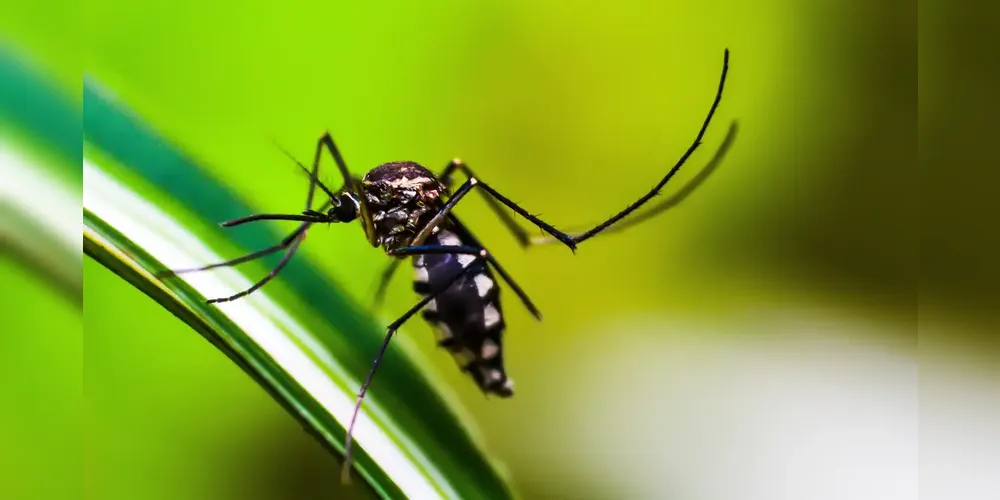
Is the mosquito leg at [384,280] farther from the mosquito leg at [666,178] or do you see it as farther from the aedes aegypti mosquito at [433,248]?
the mosquito leg at [666,178]

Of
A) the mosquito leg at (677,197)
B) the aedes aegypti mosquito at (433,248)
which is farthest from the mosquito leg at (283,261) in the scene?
the mosquito leg at (677,197)

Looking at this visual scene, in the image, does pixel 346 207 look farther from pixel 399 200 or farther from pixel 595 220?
pixel 595 220

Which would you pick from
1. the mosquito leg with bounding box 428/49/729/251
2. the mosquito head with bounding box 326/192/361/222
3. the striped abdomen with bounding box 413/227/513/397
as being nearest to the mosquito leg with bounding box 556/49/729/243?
the mosquito leg with bounding box 428/49/729/251

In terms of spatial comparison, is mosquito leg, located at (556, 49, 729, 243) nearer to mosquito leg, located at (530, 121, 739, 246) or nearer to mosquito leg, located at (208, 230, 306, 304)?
mosquito leg, located at (530, 121, 739, 246)

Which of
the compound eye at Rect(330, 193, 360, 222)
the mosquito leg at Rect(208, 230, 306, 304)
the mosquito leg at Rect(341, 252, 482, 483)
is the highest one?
the compound eye at Rect(330, 193, 360, 222)

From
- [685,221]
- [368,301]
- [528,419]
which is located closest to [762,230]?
[685,221]
